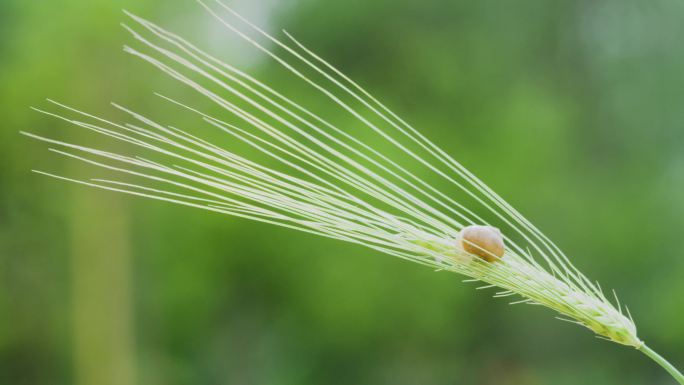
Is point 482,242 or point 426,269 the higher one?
point 426,269

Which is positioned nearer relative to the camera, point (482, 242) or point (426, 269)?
point (482, 242)

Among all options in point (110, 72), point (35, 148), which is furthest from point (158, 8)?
point (35, 148)

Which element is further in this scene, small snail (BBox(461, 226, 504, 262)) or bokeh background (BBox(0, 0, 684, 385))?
bokeh background (BBox(0, 0, 684, 385))

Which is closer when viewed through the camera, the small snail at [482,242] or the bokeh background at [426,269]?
the small snail at [482,242]

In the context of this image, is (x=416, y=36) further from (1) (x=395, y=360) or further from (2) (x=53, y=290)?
(2) (x=53, y=290)
